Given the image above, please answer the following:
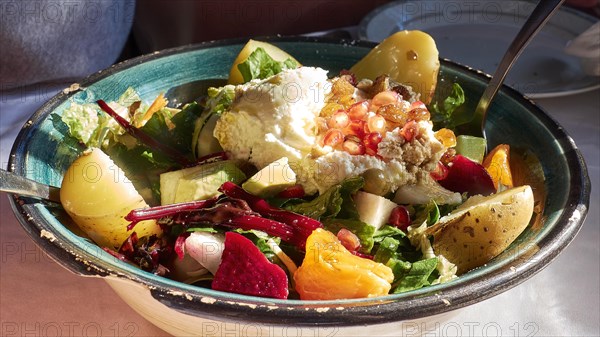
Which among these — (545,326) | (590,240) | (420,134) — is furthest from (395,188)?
(590,240)

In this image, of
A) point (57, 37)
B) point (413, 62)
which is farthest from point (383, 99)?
point (57, 37)

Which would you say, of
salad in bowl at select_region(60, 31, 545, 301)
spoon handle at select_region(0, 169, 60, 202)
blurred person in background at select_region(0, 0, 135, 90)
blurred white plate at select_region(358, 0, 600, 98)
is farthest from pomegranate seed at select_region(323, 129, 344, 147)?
blurred person in background at select_region(0, 0, 135, 90)

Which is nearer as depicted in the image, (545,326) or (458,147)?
(545,326)

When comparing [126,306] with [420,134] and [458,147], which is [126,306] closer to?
[420,134]

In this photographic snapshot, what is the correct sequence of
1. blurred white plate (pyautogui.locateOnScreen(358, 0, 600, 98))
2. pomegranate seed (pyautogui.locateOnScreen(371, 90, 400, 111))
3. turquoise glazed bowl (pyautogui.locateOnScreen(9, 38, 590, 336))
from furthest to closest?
blurred white plate (pyautogui.locateOnScreen(358, 0, 600, 98)) < pomegranate seed (pyautogui.locateOnScreen(371, 90, 400, 111)) < turquoise glazed bowl (pyautogui.locateOnScreen(9, 38, 590, 336))

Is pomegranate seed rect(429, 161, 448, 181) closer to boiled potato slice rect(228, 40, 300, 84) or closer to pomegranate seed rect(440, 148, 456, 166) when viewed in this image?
pomegranate seed rect(440, 148, 456, 166)

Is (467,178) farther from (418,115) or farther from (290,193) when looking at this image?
(290,193)

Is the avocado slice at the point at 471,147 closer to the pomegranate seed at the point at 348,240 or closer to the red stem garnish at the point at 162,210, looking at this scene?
the pomegranate seed at the point at 348,240

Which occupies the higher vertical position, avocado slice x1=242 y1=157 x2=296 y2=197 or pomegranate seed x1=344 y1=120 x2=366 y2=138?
pomegranate seed x1=344 y1=120 x2=366 y2=138
